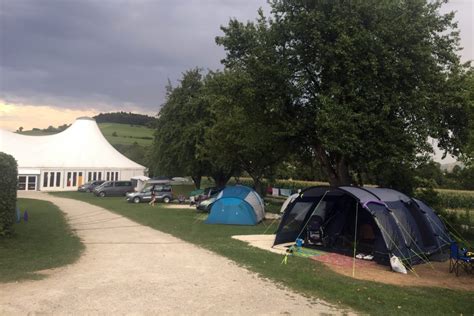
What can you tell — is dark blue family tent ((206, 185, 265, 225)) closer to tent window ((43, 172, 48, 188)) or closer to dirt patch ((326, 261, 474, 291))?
dirt patch ((326, 261, 474, 291))

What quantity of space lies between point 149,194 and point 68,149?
22854mm

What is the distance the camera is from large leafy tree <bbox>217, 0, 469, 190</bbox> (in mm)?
14320

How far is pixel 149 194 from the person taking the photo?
99.3 ft

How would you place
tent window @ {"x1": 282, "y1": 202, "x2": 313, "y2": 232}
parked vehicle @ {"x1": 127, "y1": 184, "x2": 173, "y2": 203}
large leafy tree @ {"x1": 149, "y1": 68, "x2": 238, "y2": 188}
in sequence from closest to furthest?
tent window @ {"x1": 282, "y1": 202, "x2": 313, "y2": 232} < parked vehicle @ {"x1": 127, "y1": 184, "x2": 173, "y2": 203} < large leafy tree @ {"x1": 149, "y1": 68, "x2": 238, "y2": 188}

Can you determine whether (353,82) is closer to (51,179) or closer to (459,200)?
(459,200)

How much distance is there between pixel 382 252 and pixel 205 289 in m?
5.40

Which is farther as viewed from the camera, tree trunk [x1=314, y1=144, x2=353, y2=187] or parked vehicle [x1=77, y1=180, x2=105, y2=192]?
parked vehicle [x1=77, y1=180, x2=105, y2=192]

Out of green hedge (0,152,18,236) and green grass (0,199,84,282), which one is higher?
green hedge (0,152,18,236)

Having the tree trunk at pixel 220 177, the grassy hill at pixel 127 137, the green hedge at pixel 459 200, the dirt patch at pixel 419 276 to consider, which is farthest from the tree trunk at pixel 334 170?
the grassy hill at pixel 127 137

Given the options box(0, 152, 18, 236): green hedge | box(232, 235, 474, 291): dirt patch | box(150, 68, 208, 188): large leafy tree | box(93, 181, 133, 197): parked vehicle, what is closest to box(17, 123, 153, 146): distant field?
box(93, 181, 133, 197): parked vehicle

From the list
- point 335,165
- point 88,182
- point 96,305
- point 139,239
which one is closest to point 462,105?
point 335,165

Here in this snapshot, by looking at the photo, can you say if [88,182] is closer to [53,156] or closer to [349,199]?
[53,156]

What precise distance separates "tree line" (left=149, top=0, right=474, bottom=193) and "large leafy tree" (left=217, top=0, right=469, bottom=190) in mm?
38

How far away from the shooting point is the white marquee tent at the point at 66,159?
4356cm
